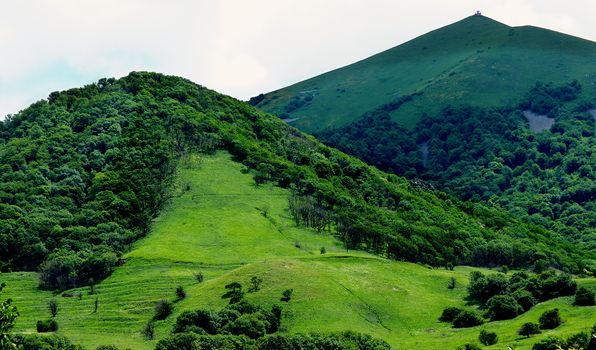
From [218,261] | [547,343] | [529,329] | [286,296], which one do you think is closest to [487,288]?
[529,329]

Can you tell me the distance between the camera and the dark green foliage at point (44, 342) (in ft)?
360

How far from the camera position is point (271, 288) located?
5295 inches

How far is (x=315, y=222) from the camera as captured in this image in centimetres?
19225

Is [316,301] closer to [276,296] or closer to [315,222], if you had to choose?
[276,296]

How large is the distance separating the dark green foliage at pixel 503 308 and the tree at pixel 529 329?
13.2 meters

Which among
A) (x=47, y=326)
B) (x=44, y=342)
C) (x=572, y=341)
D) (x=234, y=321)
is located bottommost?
(x=47, y=326)

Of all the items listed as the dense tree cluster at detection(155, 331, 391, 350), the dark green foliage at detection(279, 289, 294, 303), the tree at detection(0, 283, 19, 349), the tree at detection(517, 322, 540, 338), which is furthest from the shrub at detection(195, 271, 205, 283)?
the tree at detection(0, 283, 19, 349)

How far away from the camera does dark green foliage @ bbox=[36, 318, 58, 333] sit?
129 meters

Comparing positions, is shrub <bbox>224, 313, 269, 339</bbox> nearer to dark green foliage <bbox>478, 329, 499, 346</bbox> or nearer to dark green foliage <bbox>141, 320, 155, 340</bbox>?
dark green foliage <bbox>141, 320, 155, 340</bbox>

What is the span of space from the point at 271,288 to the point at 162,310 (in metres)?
18.1

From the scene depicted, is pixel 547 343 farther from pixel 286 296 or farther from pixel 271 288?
pixel 271 288

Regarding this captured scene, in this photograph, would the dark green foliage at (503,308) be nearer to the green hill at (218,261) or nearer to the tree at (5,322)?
the green hill at (218,261)

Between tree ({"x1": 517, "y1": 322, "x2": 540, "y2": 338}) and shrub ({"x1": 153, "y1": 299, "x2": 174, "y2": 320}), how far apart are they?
55.6 metres

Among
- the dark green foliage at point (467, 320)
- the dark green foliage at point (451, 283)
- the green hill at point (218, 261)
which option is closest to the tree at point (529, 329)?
the green hill at point (218, 261)
